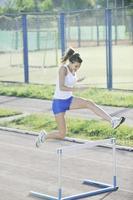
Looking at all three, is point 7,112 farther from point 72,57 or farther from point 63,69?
point 72,57

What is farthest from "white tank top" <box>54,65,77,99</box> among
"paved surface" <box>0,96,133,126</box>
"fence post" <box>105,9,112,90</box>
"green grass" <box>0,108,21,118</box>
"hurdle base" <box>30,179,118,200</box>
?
"fence post" <box>105,9,112,90</box>

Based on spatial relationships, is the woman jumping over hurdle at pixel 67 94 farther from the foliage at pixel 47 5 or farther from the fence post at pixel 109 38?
the foliage at pixel 47 5

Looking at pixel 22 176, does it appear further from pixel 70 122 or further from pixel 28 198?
pixel 70 122

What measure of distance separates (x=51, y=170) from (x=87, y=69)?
16.1 m

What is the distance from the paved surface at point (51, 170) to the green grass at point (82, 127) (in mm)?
673

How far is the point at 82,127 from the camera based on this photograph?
38.0 feet

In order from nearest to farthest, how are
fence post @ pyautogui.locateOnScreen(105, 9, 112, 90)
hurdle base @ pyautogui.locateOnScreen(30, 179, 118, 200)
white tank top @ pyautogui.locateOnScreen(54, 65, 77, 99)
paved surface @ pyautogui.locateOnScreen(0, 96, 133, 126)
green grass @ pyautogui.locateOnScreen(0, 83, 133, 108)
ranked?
1. hurdle base @ pyautogui.locateOnScreen(30, 179, 118, 200)
2. white tank top @ pyautogui.locateOnScreen(54, 65, 77, 99)
3. paved surface @ pyautogui.locateOnScreen(0, 96, 133, 126)
4. green grass @ pyautogui.locateOnScreen(0, 83, 133, 108)
5. fence post @ pyautogui.locateOnScreen(105, 9, 112, 90)

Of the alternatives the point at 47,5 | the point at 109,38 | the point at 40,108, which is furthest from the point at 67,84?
the point at 47,5

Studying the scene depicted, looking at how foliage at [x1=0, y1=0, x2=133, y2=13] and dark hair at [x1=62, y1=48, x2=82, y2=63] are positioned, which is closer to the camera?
dark hair at [x1=62, y1=48, x2=82, y2=63]

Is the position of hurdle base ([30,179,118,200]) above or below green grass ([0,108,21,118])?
below

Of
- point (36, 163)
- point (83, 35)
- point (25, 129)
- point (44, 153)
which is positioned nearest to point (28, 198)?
point (36, 163)

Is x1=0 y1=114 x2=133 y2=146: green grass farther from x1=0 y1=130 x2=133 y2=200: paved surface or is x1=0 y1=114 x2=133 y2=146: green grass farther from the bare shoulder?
the bare shoulder

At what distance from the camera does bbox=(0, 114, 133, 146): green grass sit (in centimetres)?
1086

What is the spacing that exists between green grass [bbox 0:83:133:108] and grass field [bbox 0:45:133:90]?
5.51ft
